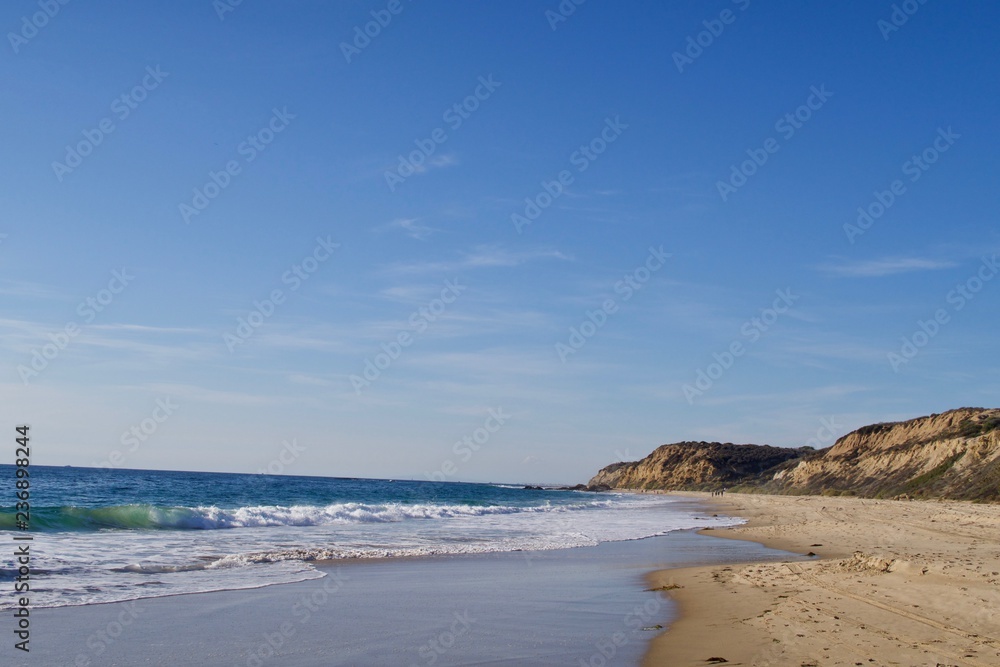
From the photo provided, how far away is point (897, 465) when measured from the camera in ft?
202

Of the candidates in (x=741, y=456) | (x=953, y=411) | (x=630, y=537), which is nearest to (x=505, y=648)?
(x=630, y=537)

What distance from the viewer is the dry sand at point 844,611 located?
8.19 m

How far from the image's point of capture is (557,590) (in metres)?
13.5

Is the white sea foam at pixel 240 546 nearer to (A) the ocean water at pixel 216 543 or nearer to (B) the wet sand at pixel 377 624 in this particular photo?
(A) the ocean water at pixel 216 543

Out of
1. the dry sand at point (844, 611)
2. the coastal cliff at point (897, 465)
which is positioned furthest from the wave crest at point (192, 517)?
the coastal cliff at point (897, 465)

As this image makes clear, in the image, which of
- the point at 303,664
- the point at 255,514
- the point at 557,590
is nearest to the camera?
the point at 303,664

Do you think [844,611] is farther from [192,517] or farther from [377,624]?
[192,517]

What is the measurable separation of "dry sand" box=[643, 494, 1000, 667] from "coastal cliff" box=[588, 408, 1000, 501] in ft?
110

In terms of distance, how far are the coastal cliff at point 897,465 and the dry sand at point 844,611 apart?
33626 mm

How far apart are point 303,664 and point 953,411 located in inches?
2760

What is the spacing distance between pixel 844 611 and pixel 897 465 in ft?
194

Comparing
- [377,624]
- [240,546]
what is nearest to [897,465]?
[240,546]

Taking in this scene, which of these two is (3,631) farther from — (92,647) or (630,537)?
(630,537)

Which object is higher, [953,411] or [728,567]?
[953,411]
